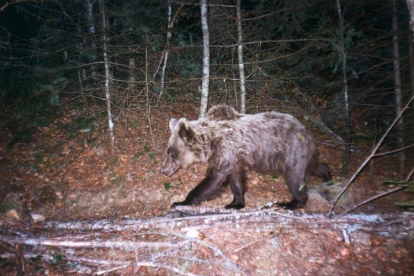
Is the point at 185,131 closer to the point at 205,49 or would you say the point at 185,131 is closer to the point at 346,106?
the point at 205,49

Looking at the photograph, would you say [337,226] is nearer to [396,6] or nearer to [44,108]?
[396,6]

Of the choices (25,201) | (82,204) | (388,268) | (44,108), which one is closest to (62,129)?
(44,108)

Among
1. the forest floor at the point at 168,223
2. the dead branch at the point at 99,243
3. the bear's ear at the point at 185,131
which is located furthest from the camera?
the bear's ear at the point at 185,131

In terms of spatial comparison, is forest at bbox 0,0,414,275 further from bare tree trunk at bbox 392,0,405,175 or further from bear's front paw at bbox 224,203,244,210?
bear's front paw at bbox 224,203,244,210

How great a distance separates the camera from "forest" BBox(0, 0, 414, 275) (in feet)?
14.4

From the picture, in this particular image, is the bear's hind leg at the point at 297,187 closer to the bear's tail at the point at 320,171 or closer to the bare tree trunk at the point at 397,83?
the bear's tail at the point at 320,171

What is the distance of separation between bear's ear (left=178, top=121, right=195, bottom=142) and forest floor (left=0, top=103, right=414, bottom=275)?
5.18ft

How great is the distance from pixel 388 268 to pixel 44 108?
11820mm

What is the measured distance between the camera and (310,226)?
482cm

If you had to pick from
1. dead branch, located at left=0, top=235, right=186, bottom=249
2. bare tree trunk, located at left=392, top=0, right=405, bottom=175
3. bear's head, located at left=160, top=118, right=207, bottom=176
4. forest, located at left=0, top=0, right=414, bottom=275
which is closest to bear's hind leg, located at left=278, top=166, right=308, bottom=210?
forest, located at left=0, top=0, right=414, bottom=275

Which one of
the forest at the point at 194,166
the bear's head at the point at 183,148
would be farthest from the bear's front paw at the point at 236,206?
the bear's head at the point at 183,148

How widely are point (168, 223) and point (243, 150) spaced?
2.41 m

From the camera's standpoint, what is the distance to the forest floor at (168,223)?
422 centimetres

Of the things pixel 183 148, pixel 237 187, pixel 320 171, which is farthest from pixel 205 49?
pixel 320 171
